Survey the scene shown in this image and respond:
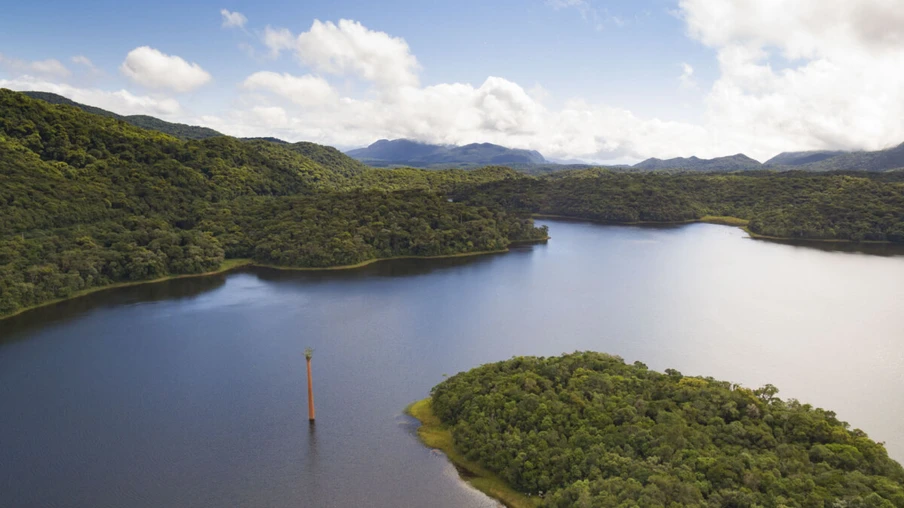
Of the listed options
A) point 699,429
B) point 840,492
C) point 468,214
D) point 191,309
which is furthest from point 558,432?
point 468,214

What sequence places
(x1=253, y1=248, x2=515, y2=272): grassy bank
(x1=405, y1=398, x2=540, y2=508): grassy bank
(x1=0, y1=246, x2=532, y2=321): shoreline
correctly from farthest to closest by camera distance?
(x1=253, y1=248, x2=515, y2=272): grassy bank < (x1=0, y1=246, x2=532, y2=321): shoreline < (x1=405, y1=398, x2=540, y2=508): grassy bank

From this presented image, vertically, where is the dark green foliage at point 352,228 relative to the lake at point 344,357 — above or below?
above

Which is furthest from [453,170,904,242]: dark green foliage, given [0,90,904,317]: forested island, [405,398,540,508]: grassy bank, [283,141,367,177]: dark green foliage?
[405,398,540,508]: grassy bank

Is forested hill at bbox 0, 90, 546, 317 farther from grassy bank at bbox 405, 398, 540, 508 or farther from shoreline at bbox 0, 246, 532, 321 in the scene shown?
grassy bank at bbox 405, 398, 540, 508

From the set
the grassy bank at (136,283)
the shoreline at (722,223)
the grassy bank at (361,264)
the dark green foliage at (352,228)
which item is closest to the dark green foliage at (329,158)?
the shoreline at (722,223)

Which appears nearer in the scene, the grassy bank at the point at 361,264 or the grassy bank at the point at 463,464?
the grassy bank at the point at 463,464

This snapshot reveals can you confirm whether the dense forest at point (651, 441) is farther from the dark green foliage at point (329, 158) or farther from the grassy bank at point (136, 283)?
the dark green foliage at point (329, 158)
